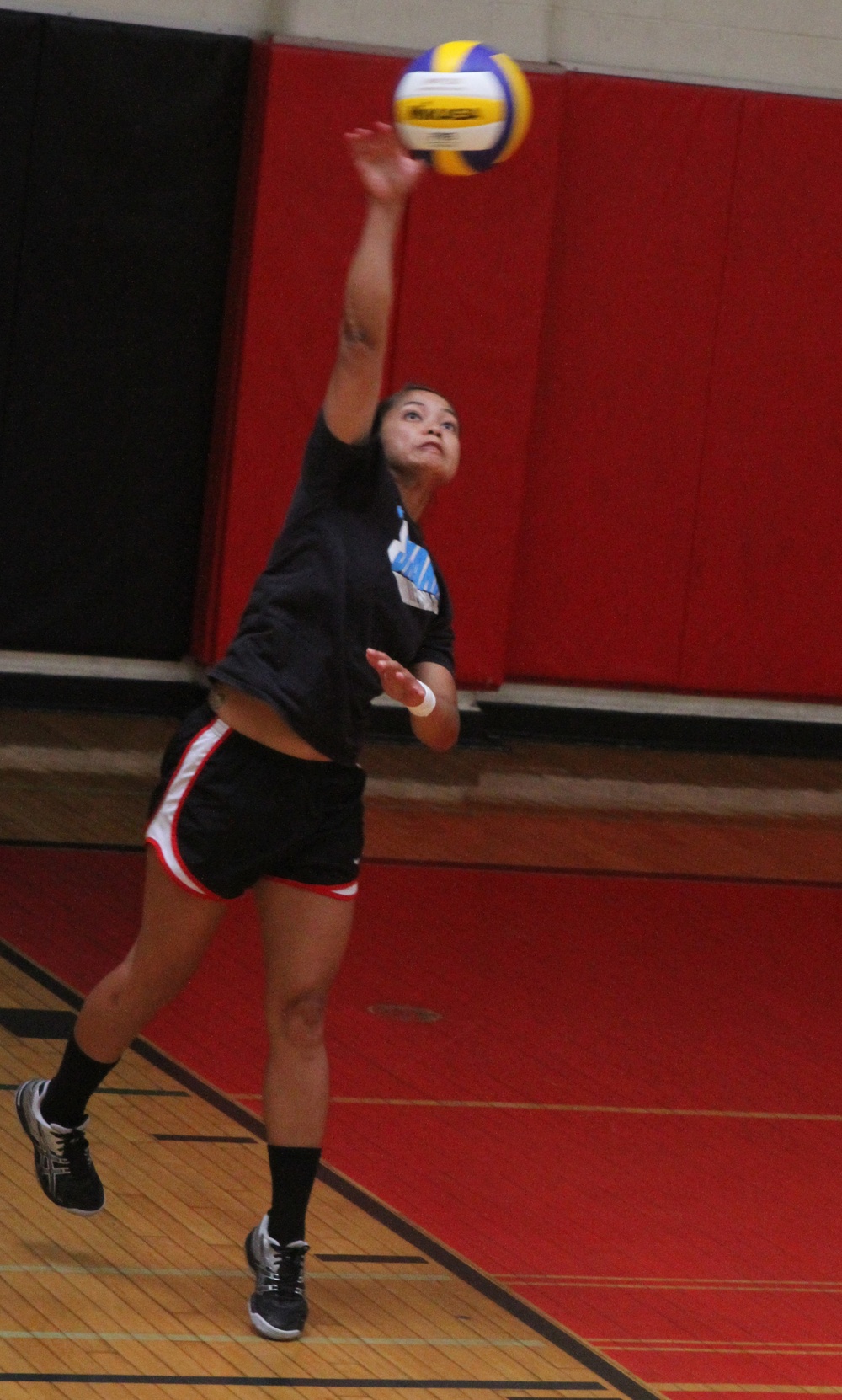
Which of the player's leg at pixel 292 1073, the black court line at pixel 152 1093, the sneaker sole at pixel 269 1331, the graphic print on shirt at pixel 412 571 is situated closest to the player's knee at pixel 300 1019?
the player's leg at pixel 292 1073

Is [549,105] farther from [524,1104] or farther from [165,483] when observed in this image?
[524,1104]

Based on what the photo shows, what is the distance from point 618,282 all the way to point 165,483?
2.21 metres

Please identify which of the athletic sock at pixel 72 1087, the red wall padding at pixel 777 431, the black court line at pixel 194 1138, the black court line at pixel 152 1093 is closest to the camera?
the athletic sock at pixel 72 1087

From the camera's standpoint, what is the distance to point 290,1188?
11.3 ft

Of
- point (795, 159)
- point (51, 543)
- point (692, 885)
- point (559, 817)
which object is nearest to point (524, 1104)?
point (692, 885)

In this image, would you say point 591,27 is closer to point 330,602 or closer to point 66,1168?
point 330,602

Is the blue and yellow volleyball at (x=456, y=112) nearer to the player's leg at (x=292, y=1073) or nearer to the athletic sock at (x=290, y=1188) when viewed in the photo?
the player's leg at (x=292, y=1073)

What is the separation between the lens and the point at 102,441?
29.2 ft

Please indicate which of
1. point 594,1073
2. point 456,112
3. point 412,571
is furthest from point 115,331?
point 412,571

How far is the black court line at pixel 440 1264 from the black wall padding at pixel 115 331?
411 cm

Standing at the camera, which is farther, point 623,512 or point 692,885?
point 623,512

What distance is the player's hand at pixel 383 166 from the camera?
3205 mm

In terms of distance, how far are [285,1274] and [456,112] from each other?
205cm

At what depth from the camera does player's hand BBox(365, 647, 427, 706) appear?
10.6 feet
